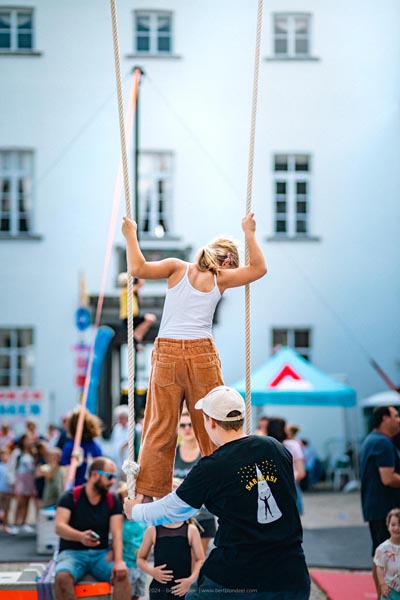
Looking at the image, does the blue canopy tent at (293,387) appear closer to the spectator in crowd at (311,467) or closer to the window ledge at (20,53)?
the spectator in crowd at (311,467)

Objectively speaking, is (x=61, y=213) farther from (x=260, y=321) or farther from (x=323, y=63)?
(x=323, y=63)

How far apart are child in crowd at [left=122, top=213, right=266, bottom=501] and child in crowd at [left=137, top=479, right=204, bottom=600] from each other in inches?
41.2

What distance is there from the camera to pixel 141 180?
57.6ft

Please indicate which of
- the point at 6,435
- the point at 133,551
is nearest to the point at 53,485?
the point at 133,551

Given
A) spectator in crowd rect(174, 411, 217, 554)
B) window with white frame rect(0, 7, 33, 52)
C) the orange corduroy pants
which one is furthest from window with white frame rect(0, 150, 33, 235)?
the orange corduroy pants

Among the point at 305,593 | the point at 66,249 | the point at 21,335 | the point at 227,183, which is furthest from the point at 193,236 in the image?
the point at 305,593

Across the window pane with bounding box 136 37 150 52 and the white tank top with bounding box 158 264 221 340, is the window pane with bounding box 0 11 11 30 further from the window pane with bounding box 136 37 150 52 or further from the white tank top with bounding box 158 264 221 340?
the white tank top with bounding box 158 264 221 340

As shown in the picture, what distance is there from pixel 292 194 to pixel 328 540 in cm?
825

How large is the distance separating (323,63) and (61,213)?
5080 millimetres

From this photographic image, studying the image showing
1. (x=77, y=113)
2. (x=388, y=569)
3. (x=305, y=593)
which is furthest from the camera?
(x=77, y=113)

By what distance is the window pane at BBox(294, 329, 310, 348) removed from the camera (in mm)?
17547

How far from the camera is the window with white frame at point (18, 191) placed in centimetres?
1744

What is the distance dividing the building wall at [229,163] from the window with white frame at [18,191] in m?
0.25

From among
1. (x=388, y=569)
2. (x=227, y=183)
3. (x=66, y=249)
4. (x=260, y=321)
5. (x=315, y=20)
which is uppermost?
(x=315, y=20)
